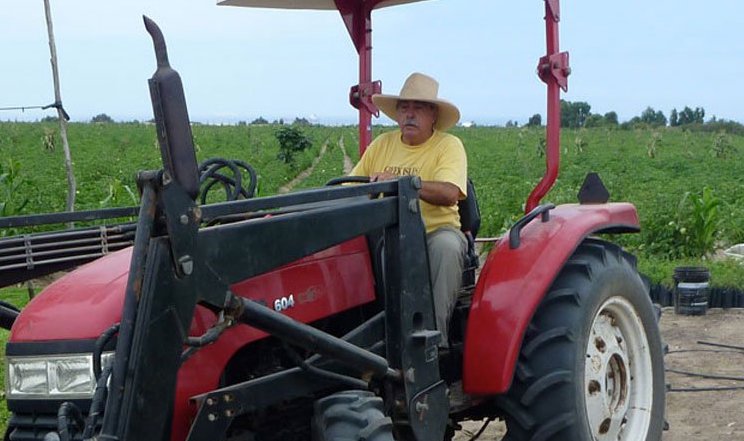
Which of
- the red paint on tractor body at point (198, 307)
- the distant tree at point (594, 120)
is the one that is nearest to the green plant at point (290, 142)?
the red paint on tractor body at point (198, 307)

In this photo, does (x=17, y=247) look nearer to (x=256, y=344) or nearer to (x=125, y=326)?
(x=256, y=344)

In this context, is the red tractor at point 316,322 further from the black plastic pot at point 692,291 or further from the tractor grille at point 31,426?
the black plastic pot at point 692,291

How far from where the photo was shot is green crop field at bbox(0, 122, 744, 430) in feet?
37.1

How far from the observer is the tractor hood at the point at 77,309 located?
2992 mm

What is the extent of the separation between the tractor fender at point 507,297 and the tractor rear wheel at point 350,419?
659 millimetres

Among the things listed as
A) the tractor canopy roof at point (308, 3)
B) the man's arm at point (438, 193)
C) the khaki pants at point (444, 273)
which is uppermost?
the tractor canopy roof at point (308, 3)

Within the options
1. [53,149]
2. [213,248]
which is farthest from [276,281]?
[53,149]

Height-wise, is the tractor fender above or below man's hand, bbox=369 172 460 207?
below

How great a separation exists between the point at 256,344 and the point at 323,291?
296 mm

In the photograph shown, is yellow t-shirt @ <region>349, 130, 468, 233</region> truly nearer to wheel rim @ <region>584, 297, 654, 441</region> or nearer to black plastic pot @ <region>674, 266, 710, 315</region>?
wheel rim @ <region>584, 297, 654, 441</region>

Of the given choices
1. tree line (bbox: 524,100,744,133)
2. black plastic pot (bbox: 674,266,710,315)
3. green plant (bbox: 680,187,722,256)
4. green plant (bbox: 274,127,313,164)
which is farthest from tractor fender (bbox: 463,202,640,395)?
tree line (bbox: 524,100,744,133)

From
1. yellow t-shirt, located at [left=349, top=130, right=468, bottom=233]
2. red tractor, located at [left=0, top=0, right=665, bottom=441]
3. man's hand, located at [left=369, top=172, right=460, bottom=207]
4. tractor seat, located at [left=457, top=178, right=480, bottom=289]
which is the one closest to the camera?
red tractor, located at [left=0, top=0, right=665, bottom=441]

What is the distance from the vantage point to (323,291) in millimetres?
3484

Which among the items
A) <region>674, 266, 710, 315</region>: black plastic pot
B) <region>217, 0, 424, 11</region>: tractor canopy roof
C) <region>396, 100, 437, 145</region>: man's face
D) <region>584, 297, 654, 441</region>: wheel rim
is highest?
<region>217, 0, 424, 11</region>: tractor canopy roof
